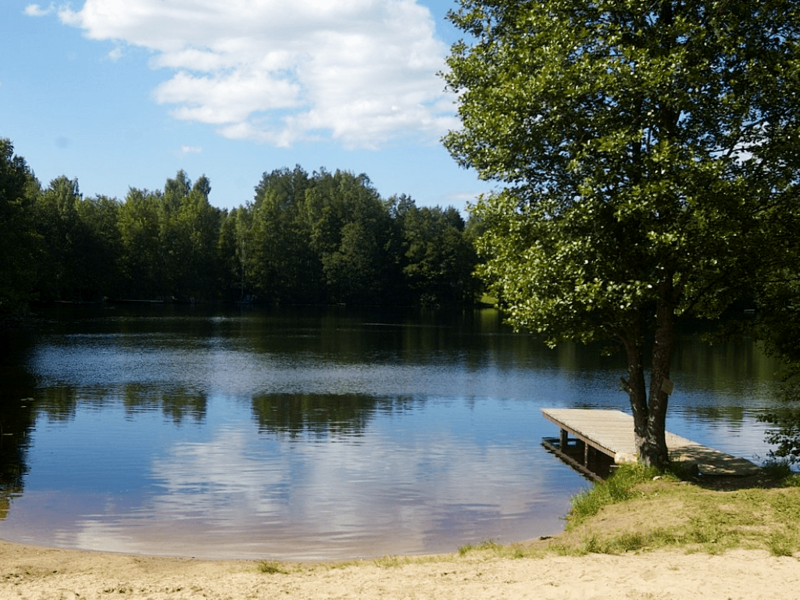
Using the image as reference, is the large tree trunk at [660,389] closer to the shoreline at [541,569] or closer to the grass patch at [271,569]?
the shoreline at [541,569]

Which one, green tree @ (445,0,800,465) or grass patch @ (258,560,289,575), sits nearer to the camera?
grass patch @ (258,560,289,575)

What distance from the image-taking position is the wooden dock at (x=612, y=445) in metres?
18.3

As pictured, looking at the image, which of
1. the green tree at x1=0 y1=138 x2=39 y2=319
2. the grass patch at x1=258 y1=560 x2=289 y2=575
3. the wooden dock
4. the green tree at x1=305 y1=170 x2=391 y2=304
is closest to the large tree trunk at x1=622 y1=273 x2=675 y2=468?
the wooden dock

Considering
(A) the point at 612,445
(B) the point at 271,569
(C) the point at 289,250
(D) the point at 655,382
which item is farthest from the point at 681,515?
(C) the point at 289,250

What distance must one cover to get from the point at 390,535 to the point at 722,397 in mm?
24899

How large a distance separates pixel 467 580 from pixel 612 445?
11.8 metres

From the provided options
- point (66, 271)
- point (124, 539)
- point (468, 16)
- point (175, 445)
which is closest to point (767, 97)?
point (468, 16)

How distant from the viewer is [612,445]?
819 inches

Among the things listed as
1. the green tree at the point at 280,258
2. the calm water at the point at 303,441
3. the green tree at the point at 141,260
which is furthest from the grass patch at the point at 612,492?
the green tree at the point at 280,258

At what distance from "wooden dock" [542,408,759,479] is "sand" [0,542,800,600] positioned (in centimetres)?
801

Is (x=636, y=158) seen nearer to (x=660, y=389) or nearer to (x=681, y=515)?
(x=660, y=389)

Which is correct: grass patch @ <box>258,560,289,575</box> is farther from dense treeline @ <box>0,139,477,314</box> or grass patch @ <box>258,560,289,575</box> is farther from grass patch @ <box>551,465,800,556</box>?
dense treeline @ <box>0,139,477,314</box>

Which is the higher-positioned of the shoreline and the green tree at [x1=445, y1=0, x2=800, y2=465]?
the green tree at [x1=445, y1=0, x2=800, y2=465]

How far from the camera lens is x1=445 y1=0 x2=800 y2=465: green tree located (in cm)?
1559
